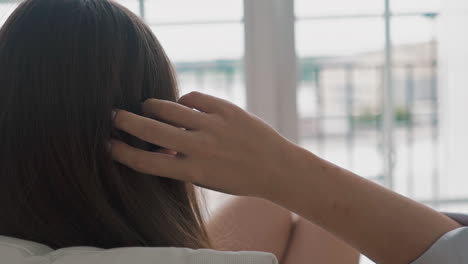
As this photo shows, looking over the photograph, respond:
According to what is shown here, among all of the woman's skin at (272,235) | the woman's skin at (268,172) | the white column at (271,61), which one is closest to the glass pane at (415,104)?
the white column at (271,61)

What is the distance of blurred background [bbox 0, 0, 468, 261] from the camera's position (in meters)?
2.29

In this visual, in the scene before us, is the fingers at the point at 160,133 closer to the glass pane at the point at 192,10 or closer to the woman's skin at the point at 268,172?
the woman's skin at the point at 268,172

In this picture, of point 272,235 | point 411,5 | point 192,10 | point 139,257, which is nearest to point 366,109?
point 411,5

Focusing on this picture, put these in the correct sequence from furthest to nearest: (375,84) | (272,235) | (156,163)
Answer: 1. (375,84)
2. (272,235)
3. (156,163)

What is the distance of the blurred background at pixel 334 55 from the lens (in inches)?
90.3

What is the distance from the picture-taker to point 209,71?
106 inches

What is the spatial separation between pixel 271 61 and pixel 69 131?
158 cm

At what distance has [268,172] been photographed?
2.34ft

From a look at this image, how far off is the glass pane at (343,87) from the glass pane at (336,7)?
3 cm

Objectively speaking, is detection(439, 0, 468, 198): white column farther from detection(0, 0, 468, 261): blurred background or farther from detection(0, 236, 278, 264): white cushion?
detection(0, 236, 278, 264): white cushion

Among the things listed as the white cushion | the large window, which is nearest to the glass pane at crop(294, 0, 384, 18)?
the large window

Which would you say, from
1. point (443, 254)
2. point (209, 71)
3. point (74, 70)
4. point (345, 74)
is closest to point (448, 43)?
point (345, 74)

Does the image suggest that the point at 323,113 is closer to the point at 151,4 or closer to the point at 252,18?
the point at 252,18

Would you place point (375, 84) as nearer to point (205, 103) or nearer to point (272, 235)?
point (272, 235)
